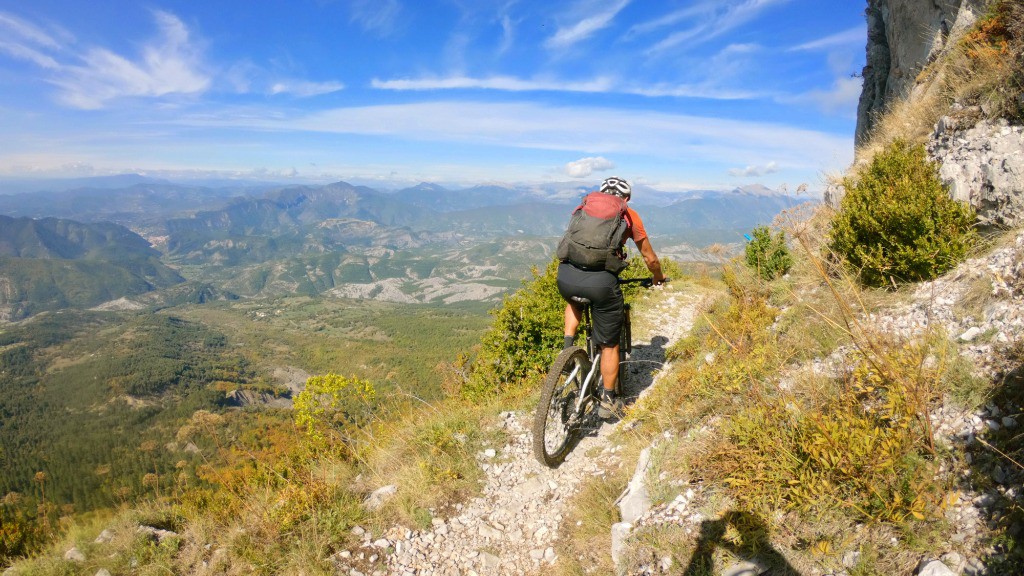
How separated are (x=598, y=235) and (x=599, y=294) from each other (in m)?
0.68

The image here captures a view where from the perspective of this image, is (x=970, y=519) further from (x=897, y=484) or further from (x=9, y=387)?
(x=9, y=387)

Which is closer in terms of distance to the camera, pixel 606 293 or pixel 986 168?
pixel 606 293

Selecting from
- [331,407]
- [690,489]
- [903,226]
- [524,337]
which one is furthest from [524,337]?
[690,489]

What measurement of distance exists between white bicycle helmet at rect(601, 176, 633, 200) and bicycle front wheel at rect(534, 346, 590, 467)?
1944 millimetres

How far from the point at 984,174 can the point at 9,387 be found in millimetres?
248348

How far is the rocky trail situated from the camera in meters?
3.87

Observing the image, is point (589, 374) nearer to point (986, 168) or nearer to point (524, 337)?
point (524, 337)

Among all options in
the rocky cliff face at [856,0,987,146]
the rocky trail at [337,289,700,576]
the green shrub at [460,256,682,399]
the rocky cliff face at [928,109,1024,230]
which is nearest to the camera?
the rocky trail at [337,289,700,576]

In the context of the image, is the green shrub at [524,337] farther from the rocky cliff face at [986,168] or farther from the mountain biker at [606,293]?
the rocky cliff face at [986,168]

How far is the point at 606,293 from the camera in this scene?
4883mm

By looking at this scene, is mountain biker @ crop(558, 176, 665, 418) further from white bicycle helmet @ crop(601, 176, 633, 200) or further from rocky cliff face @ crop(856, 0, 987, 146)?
rocky cliff face @ crop(856, 0, 987, 146)

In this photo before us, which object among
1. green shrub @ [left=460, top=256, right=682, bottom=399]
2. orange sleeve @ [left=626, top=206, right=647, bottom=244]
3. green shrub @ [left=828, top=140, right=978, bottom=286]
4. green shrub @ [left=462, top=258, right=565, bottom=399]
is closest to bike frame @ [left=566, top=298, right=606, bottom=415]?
orange sleeve @ [left=626, top=206, right=647, bottom=244]

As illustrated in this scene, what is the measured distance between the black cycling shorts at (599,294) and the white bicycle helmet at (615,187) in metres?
1.04

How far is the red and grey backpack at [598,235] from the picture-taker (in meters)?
4.67
